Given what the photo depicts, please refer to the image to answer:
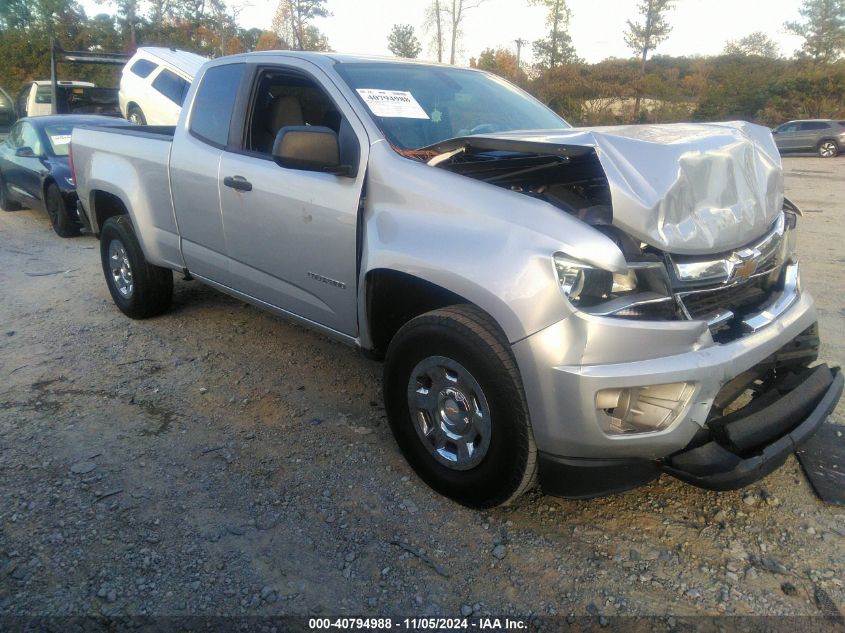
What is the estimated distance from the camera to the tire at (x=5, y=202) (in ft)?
34.1

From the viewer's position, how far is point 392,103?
3471 millimetres

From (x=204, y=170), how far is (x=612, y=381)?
2.89 meters

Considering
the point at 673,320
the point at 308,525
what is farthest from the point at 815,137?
the point at 308,525

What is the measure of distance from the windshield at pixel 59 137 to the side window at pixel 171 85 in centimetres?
208

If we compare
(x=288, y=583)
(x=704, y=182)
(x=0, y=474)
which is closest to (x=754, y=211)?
(x=704, y=182)

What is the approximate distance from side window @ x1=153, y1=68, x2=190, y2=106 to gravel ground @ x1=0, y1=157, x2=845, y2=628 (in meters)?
7.71

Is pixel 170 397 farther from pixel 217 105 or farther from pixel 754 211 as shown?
pixel 754 211

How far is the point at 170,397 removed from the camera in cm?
404

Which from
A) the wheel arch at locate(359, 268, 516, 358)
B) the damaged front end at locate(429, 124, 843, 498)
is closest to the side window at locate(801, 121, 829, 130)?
the damaged front end at locate(429, 124, 843, 498)

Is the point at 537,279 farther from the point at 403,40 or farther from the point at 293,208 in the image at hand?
the point at 403,40

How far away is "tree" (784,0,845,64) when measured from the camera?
4781 centimetres

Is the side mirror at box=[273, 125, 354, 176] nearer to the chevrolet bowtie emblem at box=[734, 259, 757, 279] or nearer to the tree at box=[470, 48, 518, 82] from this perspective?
the chevrolet bowtie emblem at box=[734, 259, 757, 279]

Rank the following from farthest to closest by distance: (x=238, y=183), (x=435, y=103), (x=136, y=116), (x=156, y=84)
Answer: (x=136, y=116)
(x=156, y=84)
(x=238, y=183)
(x=435, y=103)

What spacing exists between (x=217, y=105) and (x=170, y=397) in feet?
6.01
